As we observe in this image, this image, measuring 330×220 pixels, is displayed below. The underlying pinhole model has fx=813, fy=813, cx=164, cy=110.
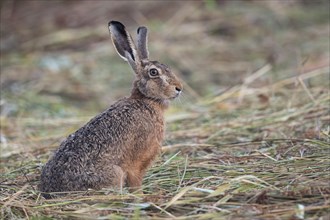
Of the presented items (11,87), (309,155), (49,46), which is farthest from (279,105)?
(49,46)

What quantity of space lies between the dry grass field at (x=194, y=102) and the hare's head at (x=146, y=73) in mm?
541

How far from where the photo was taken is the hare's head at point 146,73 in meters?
6.00

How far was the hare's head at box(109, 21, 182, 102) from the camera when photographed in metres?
6.00

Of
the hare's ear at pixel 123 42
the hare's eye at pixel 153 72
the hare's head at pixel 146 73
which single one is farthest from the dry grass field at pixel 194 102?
the hare's ear at pixel 123 42

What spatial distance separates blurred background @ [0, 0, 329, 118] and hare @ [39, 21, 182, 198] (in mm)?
3002

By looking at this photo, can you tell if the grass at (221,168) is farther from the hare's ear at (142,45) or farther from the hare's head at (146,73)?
the hare's ear at (142,45)

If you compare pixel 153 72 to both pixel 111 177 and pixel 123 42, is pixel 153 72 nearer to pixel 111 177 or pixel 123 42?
pixel 123 42

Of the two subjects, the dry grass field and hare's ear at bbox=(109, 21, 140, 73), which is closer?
the dry grass field

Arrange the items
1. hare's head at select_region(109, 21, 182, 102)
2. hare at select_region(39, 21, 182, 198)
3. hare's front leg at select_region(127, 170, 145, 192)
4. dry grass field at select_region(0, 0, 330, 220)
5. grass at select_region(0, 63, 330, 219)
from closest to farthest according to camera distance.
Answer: grass at select_region(0, 63, 330, 219)
dry grass field at select_region(0, 0, 330, 220)
hare at select_region(39, 21, 182, 198)
hare's front leg at select_region(127, 170, 145, 192)
hare's head at select_region(109, 21, 182, 102)

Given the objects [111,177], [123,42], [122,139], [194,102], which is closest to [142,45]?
[123,42]

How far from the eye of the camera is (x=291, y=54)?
462 inches

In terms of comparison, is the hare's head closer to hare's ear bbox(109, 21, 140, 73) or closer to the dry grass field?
hare's ear bbox(109, 21, 140, 73)

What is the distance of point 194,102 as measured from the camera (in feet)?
30.9

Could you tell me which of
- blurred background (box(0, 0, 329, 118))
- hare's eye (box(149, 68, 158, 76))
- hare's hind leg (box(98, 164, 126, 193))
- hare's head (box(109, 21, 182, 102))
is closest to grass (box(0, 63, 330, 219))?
hare's hind leg (box(98, 164, 126, 193))
